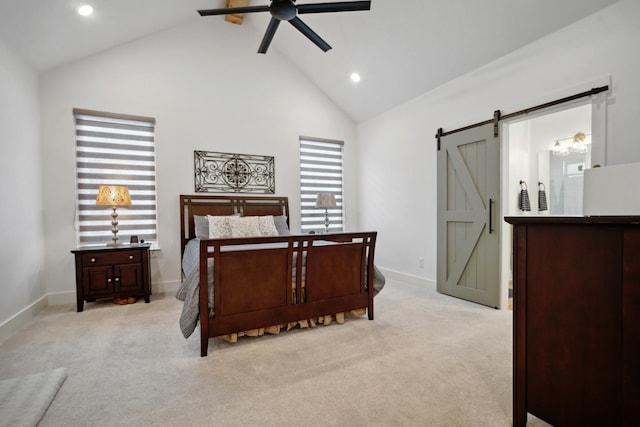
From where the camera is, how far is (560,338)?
1.28m

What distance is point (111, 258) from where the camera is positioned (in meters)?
3.47

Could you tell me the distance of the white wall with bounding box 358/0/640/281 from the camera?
239 centimetres

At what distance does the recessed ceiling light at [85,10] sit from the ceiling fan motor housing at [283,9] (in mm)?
2140

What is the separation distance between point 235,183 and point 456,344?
368cm

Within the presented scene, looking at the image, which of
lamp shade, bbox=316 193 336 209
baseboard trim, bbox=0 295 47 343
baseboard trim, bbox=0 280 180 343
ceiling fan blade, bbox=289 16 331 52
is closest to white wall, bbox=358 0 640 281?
lamp shade, bbox=316 193 336 209

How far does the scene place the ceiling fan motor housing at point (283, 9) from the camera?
225 cm

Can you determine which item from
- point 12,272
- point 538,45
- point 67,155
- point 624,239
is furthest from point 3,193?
point 538,45

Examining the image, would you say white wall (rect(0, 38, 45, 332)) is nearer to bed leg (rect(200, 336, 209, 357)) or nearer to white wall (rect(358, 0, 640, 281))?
bed leg (rect(200, 336, 209, 357))

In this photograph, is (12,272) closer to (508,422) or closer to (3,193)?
(3,193)

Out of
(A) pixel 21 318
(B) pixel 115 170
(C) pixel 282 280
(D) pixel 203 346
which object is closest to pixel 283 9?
(C) pixel 282 280

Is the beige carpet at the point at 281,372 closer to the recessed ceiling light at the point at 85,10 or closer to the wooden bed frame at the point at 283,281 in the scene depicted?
the wooden bed frame at the point at 283,281

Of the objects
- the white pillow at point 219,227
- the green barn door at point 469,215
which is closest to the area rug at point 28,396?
the white pillow at point 219,227

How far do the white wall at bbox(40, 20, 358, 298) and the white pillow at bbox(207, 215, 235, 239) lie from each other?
80 cm

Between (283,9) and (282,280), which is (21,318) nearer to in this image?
(282,280)
